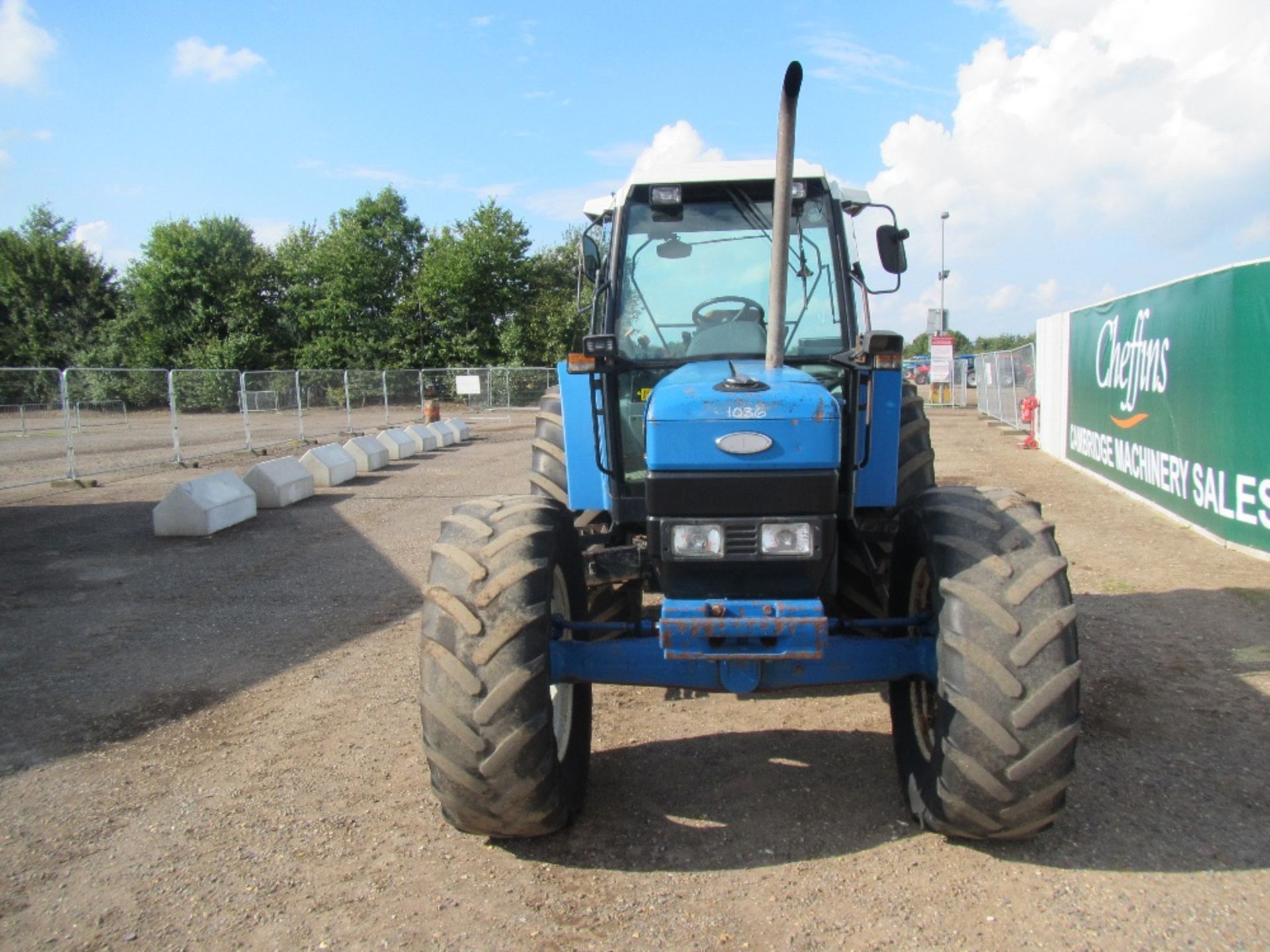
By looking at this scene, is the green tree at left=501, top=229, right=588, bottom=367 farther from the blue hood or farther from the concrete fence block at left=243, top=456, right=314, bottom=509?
the blue hood

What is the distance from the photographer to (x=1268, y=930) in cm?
296

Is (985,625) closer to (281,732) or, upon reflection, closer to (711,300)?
(711,300)

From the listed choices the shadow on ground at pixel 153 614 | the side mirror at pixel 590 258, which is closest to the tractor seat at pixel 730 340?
the side mirror at pixel 590 258

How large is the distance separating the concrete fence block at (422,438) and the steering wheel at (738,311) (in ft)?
52.8

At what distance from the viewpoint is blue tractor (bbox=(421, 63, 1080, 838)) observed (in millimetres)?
3174

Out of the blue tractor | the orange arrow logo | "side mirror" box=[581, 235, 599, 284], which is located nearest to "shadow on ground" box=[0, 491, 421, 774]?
the blue tractor

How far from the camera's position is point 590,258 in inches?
191

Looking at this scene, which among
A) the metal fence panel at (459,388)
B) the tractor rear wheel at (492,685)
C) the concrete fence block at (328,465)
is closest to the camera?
the tractor rear wheel at (492,685)

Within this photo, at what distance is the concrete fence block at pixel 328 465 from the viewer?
14492mm

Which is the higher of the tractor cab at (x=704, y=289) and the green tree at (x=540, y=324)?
the green tree at (x=540, y=324)

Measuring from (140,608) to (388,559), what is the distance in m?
2.30

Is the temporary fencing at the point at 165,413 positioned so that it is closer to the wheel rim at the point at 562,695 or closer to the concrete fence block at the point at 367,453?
the concrete fence block at the point at 367,453

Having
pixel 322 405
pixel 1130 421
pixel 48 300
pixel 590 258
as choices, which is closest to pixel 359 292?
pixel 48 300

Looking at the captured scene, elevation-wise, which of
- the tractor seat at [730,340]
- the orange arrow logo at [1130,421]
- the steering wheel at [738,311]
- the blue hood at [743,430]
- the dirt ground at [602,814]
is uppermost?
the steering wheel at [738,311]
